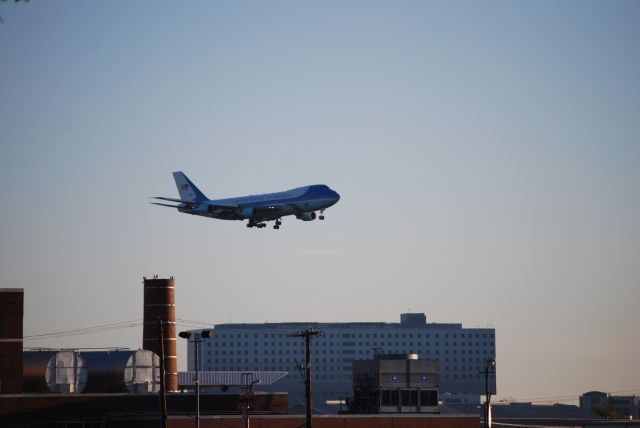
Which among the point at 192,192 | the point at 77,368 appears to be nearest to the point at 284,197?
the point at 192,192

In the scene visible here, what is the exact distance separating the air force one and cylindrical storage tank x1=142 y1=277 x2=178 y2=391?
66.0ft

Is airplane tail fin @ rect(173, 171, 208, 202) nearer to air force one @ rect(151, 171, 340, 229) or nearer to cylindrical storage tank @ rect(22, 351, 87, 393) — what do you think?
air force one @ rect(151, 171, 340, 229)

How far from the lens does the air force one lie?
13425 centimetres

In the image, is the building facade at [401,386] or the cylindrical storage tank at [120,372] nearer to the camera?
the cylindrical storage tank at [120,372]

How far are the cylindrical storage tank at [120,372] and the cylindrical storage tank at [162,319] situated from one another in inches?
215

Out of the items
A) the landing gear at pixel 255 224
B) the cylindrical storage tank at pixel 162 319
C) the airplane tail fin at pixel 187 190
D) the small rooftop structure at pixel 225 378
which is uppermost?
the airplane tail fin at pixel 187 190

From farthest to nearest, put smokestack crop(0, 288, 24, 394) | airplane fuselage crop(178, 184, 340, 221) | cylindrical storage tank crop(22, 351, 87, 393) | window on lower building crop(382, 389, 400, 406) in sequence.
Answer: airplane fuselage crop(178, 184, 340, 221), window on lower building crop(382, 389, 400, 406), cylindrical storage tank crop(22, 351, 87, 393), smokestack crop(0, 288, 24, 394)

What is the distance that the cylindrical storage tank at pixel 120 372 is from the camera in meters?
106

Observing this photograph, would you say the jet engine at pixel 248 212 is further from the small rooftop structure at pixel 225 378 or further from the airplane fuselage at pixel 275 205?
the small rooftop structure at pixel 225 378

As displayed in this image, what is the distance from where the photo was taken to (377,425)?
10081cm

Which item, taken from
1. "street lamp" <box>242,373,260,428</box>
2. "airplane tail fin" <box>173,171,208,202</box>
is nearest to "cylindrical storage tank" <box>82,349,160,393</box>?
"street lamp" <box>242,373,260,428</box>

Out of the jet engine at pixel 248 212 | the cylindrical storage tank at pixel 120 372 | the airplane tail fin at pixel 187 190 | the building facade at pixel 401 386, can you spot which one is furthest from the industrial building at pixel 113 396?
the airplane tail fin at pixel 187 190

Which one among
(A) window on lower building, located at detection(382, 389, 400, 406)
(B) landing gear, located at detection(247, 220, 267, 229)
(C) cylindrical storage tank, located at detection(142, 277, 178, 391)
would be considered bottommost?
(A) window on lower building, located at detection(382, 389, 400, 406)

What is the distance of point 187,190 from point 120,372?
5081 cm
